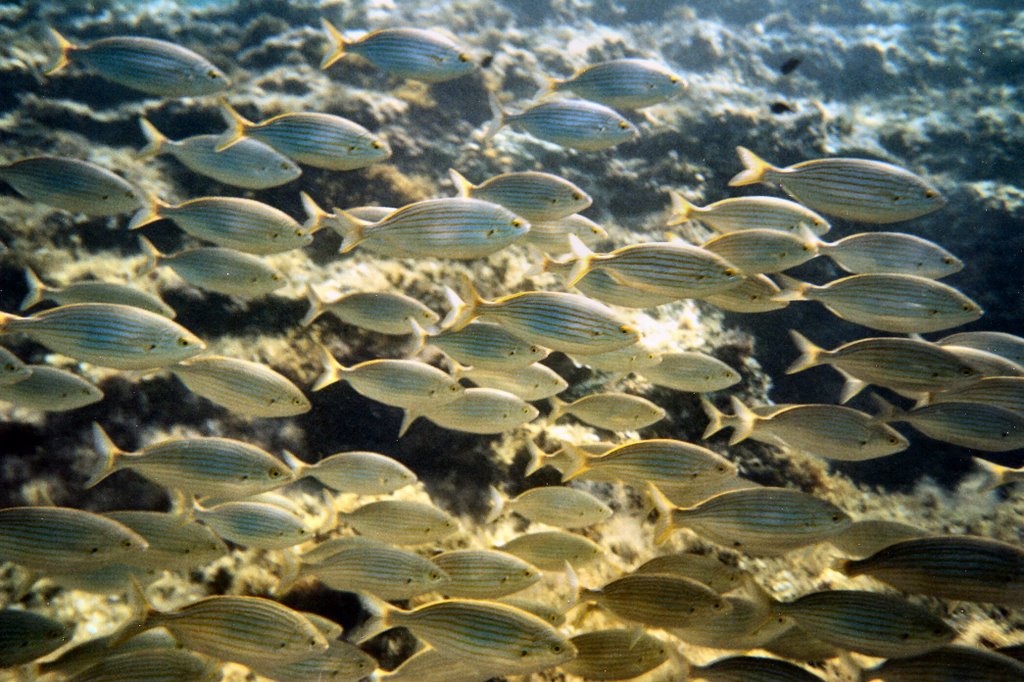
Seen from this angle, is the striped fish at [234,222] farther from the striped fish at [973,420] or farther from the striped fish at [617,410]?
the striped fish at [973,420]

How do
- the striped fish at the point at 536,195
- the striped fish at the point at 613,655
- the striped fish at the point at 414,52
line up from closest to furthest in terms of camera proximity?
the striped fish at the point at 613,655, the striped fish at the point at 536,195, the striped fish at the point at 414,52

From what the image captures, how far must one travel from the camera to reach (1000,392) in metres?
3.68

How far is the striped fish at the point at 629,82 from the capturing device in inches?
191

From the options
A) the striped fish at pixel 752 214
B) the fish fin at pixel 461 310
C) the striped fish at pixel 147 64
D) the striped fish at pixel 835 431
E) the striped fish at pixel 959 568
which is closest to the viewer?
the striped fish at pixel 959 568

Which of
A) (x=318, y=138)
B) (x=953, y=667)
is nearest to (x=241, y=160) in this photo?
(x=318, y=138)

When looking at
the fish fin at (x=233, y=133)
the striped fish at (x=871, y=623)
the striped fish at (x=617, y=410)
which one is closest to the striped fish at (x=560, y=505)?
the striped fish at (x=617, y=410)

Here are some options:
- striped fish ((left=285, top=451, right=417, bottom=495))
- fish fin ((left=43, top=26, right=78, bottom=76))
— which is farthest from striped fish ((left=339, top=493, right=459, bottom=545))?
fish fin ((left=43, top=26, right=78, bottom=76))

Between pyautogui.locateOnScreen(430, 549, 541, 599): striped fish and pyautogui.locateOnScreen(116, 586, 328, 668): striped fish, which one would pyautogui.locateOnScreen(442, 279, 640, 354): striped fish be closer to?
pyautogui.locateOnScreen(430, 549, 541, 599): striped fish

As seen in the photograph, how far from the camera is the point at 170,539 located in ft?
9.05

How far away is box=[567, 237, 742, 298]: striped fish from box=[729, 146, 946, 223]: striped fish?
1124mm

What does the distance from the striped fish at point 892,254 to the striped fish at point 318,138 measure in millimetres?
3535

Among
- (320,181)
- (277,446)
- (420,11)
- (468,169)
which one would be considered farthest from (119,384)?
(420,11)

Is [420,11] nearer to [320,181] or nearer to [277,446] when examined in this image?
[320,181]

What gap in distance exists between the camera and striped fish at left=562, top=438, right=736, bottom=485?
10.6 feet
